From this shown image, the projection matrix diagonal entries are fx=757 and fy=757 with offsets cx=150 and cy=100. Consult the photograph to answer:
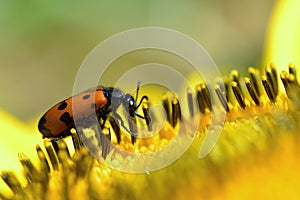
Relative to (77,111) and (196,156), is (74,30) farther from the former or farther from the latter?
(196,156)

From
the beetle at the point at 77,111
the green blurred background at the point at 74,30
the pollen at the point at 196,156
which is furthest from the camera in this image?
the green blurred background at the point at 74,30

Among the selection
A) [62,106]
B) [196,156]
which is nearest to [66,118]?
[62,106]

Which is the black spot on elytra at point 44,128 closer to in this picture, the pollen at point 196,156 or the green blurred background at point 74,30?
the pollen at point 196,156

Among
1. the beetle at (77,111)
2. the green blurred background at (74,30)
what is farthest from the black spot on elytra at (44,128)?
the green blurred background at (74,30)

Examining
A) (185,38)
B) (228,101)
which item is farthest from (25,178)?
(185,38)

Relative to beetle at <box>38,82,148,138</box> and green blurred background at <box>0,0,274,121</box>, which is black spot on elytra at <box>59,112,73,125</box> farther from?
green blurred background at <box>0,0,274,121</box>

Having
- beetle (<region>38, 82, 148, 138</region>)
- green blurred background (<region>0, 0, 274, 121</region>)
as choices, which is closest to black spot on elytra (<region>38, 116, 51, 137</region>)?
beetle (<region>38, 82, 148, 138</region>)
